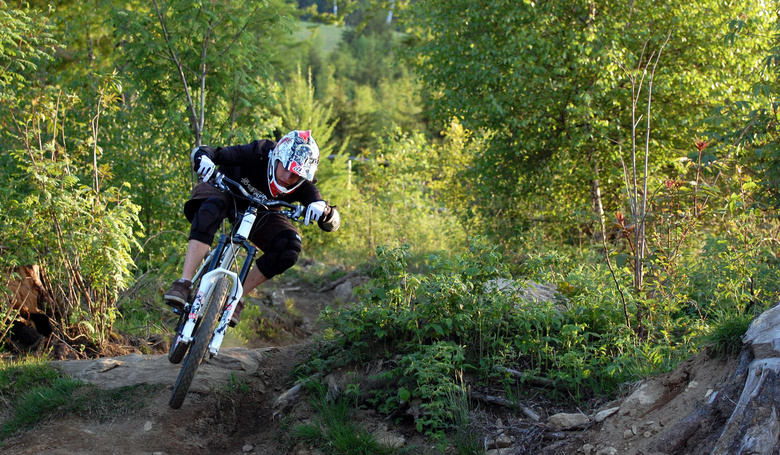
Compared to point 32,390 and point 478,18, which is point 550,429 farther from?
point 478,18

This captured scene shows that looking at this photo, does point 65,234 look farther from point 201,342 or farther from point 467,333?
point 467,333

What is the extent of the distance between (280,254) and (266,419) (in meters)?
1.22

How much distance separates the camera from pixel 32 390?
4.88 metres

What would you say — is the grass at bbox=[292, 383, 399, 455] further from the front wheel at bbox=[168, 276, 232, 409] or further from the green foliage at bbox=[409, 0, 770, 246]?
the green foliage at bbox=[409, 0, 770, 246]

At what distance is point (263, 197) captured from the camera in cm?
487

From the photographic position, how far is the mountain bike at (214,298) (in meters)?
4.46

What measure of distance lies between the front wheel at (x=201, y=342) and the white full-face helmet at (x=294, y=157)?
36.5 inches

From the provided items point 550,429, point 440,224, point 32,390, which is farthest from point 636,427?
point 440,224

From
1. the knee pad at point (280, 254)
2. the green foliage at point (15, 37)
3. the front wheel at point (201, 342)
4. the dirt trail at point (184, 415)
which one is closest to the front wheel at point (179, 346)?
the front wheel at point (201, 342)

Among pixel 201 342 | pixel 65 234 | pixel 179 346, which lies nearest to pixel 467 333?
pixel 201 342

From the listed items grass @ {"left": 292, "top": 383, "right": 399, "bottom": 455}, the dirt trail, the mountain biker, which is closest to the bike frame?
the mountain biker

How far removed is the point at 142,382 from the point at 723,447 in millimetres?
3969

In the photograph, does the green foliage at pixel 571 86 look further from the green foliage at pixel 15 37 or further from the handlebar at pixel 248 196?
the green foliage at pixel 15 37

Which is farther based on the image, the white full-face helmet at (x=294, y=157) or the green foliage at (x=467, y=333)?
the white full-face helmet at (x=294, y=157)
